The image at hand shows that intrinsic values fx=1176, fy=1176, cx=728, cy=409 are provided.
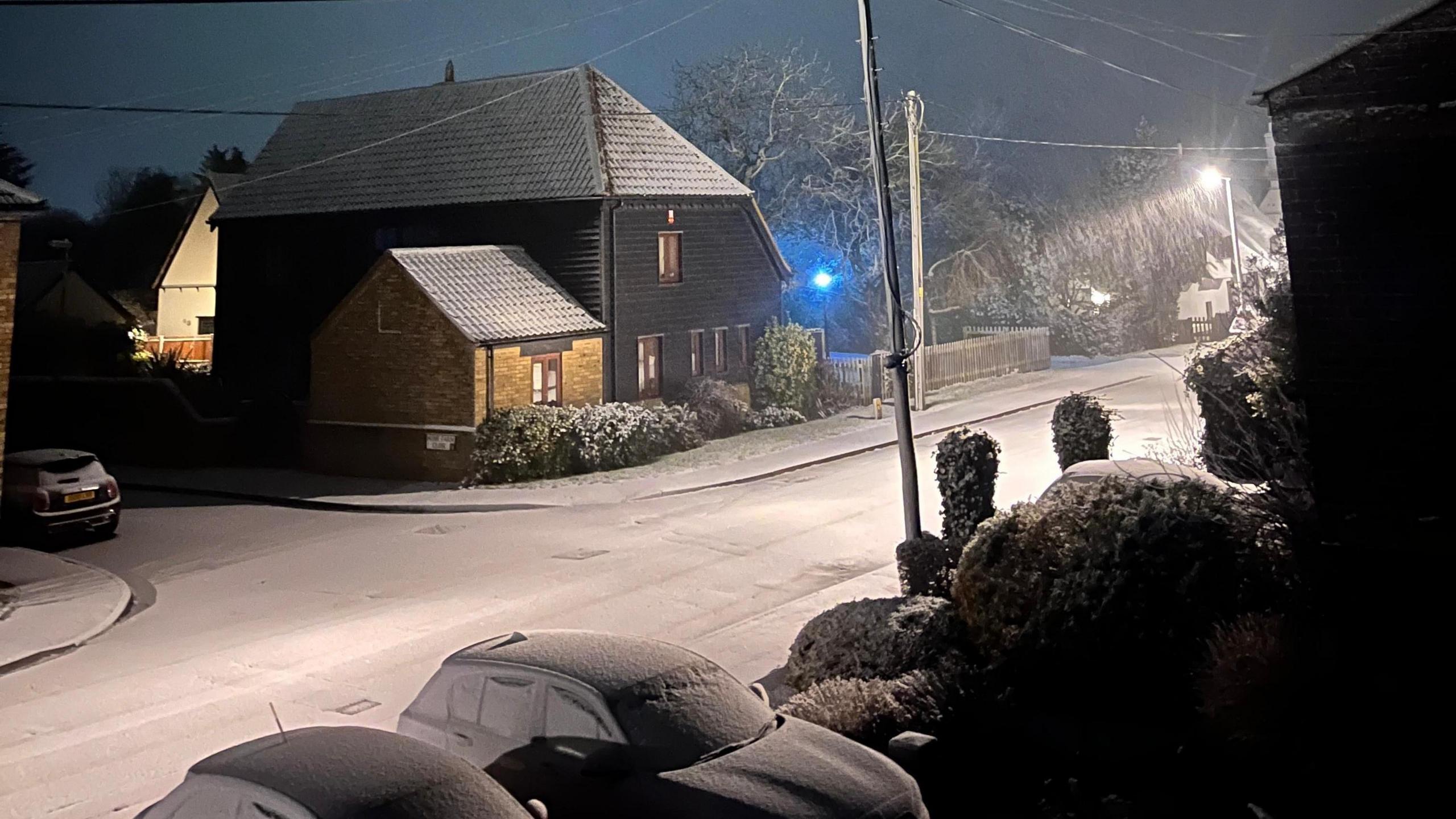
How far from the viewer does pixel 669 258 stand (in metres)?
32.6

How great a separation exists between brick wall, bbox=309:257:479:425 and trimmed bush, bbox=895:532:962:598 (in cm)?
1516

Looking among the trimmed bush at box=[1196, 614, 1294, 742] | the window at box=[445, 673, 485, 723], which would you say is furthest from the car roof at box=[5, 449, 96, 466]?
the trimmed bush at box=[1196, 614, 1294, 742]

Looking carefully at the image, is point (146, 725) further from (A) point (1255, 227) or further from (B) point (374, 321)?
(A) point (1255, 227)

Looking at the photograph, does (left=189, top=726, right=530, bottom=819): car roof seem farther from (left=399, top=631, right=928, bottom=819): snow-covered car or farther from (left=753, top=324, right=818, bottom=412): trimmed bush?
(left=753, top=324, right=818, bottom=412): trimmed bush

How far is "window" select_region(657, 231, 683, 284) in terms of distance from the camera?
3216 cm

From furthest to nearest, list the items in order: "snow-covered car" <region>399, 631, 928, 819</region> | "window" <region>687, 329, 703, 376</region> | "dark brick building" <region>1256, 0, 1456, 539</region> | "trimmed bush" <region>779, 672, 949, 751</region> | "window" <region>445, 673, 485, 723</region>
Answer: "window" <region>687, 329, 703, 376</region>
"dark brick building" <region>1256, 0, 1456, 539</region>
"trimmed bush" <region>779, 672, 949, 751</region>
"window" <region>445, 673, 485, 723</region>
"snow-covered car" <region>399, 631, 928, 819</region>

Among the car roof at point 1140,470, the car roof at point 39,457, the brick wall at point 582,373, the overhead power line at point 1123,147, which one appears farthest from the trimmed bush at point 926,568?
the overhead power line at point 1123,147

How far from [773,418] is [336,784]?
28.0m

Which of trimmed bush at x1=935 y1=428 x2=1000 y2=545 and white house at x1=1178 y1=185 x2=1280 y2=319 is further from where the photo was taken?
white house at x1=1178 y1=185 x2=1280 y2=319

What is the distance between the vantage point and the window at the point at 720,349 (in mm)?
34094

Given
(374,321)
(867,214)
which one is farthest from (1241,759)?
(867,214)

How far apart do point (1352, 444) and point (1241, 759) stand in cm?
314

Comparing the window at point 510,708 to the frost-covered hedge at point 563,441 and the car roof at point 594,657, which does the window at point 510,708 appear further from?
the frost-covered hedge at point 563,441

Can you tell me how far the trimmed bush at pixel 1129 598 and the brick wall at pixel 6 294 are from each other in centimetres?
1358
